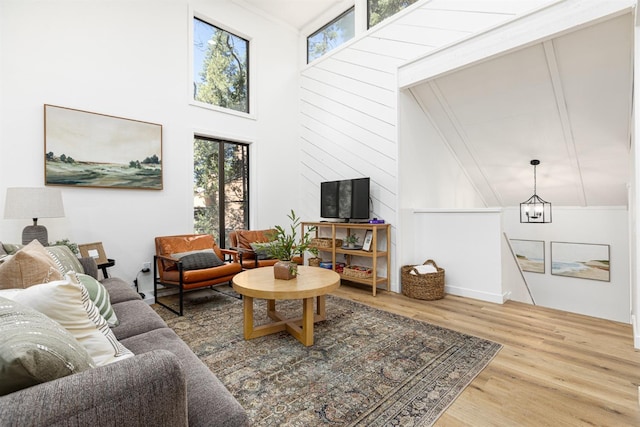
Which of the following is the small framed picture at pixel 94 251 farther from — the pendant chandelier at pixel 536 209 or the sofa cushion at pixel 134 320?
the pendant chandelier at pixel 536 209

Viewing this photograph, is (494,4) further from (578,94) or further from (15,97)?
(15,97)

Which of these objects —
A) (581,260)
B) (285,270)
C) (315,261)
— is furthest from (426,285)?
(581,260)

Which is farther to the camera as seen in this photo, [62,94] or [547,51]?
[62,94]

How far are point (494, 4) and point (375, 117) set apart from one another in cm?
165

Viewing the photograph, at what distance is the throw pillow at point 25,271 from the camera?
1372 mm

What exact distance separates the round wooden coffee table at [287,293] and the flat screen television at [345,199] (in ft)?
4.54

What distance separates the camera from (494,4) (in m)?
2.99

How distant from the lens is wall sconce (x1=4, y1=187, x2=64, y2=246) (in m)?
2.51

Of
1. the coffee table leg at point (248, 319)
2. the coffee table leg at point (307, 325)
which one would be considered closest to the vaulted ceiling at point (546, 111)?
the coffee table leg at point (307, 325)

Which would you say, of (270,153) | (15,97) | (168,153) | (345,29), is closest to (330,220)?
(270,153)

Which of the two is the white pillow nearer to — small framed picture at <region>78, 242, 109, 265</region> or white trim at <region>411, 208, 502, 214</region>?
small framed picture at <region>78, 242, 109, 265</region>

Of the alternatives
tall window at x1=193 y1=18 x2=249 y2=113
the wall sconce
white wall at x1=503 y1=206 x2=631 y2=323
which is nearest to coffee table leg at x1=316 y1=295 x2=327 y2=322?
the wall sconce

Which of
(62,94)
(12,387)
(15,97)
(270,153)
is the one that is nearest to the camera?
(12,387)

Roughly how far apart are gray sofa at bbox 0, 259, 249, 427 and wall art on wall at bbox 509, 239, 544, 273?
5495 mm
